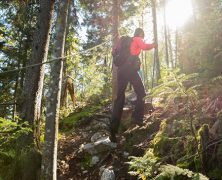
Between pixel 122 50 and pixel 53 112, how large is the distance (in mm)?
2318

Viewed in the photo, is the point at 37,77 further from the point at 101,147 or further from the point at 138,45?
the point at 138,45

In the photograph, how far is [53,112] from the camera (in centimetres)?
596

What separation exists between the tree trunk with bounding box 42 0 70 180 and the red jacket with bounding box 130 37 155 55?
178cm

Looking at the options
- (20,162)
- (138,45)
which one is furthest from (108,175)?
(138,45)

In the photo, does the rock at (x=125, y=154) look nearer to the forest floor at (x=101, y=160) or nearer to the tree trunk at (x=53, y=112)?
the forest floor at (x=101, y=160)

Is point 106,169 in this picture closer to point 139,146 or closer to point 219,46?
point 139,146

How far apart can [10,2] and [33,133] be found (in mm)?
4443

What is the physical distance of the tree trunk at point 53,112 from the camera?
A: 5.85m

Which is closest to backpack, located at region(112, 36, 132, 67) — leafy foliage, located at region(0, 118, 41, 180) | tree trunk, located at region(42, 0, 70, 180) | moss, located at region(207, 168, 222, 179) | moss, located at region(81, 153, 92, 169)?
tree trunk, located at region(42, 0, 70, 180)

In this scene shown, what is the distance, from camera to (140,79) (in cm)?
745

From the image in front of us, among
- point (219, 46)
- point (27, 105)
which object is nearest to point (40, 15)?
point (27, 105)

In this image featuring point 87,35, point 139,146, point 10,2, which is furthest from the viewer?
point 87,35

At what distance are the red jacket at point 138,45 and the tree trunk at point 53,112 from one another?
178cm

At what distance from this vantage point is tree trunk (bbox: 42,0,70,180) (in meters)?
5.85
